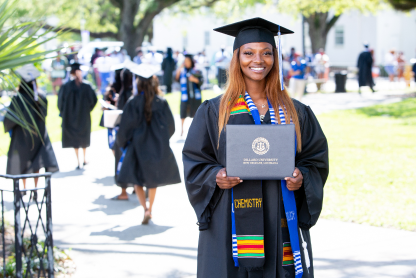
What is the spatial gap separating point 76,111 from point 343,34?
108 feet

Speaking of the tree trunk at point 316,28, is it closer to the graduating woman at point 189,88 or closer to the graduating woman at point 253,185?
the graduating woman at point 189,88

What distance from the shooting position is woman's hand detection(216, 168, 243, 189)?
8.19 feet

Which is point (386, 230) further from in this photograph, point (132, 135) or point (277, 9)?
point (277, 9)

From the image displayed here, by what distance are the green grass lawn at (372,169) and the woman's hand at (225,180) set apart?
3.63 metres

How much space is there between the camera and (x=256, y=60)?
106 inches

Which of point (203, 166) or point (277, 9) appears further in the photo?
point (277, 9)

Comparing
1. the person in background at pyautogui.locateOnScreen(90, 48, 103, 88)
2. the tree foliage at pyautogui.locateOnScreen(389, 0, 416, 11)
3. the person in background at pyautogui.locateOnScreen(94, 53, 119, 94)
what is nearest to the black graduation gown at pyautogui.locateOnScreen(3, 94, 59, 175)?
the person in background at pyautogui.locateOnScreen(94, 53, 119, 94)

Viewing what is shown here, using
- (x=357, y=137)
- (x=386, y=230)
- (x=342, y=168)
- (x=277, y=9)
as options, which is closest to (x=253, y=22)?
(x=386, y=230)

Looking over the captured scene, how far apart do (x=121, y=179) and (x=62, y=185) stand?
228 centimetres

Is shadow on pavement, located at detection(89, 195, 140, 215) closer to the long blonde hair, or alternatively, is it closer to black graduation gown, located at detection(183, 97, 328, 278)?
black graduation gown, located at detection(183, 97, 328, 278)

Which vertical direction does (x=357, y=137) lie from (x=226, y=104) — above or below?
below

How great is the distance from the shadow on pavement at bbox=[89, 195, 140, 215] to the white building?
2952 cm

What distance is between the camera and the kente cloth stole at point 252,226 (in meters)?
2.59

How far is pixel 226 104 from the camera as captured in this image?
270 cm
